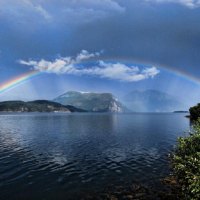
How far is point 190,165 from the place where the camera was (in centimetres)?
3259

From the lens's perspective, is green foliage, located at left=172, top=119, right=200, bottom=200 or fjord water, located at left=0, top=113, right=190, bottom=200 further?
fjord water, located at left=0, top=113, right=190, bottom=200

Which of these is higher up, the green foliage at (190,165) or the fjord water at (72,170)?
the green foliage at (190,165)

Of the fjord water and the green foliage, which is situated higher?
the green foliage

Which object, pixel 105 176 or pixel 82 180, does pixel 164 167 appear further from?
pixel 82 180

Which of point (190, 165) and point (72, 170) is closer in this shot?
point (190, 165)

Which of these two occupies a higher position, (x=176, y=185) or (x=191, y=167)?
(x=191, y=167)

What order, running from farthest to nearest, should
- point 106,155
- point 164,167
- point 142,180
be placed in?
point 106,155
point 164,167
point 142,180

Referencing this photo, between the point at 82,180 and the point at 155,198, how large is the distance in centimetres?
1434

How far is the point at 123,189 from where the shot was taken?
43.3m

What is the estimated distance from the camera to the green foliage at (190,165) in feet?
96.3

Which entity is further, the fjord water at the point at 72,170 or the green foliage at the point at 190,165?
the fjord water at the point at 72,170

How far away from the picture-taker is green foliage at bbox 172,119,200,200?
29344 mm

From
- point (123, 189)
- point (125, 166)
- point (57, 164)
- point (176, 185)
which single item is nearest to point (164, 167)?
point (125, 166)

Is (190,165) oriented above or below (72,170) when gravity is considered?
above
